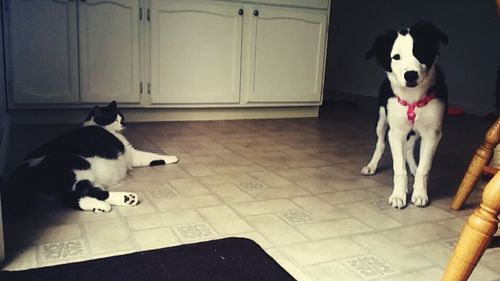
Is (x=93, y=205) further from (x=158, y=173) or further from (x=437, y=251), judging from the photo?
(x=437, y=251)

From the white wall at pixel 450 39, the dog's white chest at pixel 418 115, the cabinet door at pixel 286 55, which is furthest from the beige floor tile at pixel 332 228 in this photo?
the white wall at pixel 450 39

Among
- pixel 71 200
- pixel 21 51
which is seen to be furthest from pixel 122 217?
pixel 21 51

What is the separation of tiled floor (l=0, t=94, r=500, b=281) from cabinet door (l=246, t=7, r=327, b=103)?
94cm

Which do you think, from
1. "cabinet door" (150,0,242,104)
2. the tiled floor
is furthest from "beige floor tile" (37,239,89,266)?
"cabinet door" (150,0,242,104)

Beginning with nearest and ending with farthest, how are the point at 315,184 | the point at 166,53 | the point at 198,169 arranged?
the point at 315,184 → the point at 198,169 → the point at 166,53

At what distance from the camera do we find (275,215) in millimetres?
1705

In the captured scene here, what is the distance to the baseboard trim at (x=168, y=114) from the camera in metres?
3.04

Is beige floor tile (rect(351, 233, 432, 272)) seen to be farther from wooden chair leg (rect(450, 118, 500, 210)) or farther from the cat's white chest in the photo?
the cat's white chest

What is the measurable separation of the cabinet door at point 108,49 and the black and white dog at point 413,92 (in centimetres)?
187

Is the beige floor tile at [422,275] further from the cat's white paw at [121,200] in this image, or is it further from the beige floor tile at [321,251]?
the cat's white paw at [121,200]

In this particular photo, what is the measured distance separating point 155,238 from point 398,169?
1018mm

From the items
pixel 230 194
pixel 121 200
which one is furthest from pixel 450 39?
pixel 121 200

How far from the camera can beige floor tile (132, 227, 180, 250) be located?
4.61ft

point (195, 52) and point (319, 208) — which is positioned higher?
point (195, 52)
